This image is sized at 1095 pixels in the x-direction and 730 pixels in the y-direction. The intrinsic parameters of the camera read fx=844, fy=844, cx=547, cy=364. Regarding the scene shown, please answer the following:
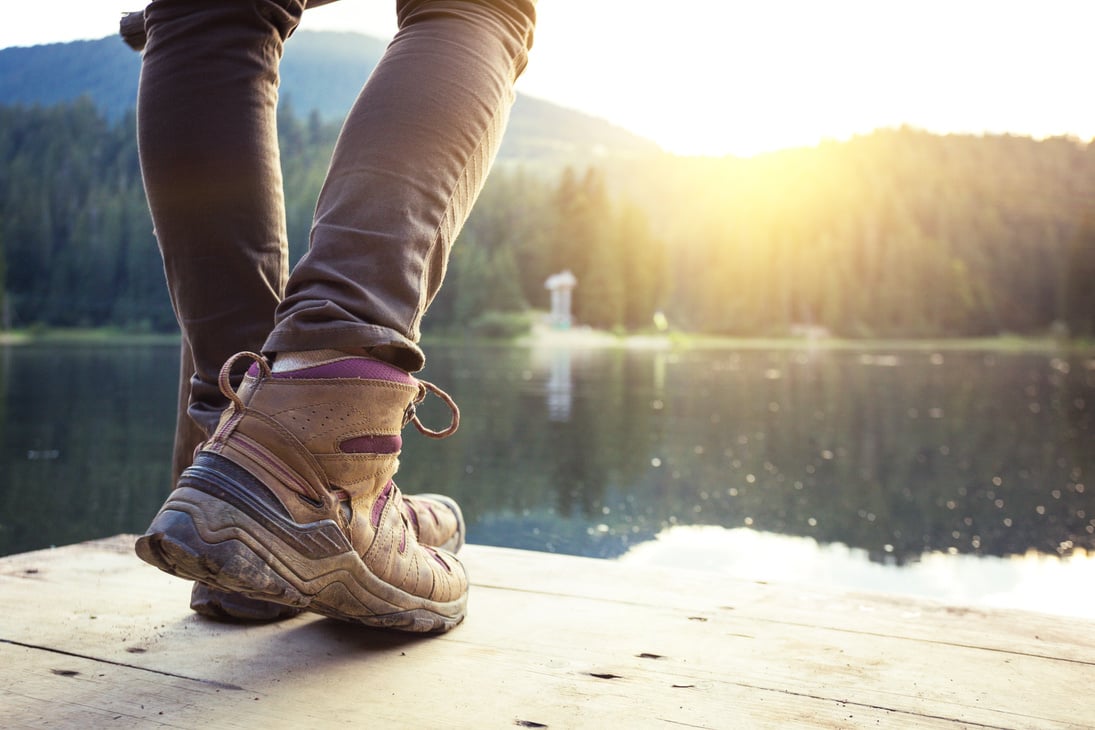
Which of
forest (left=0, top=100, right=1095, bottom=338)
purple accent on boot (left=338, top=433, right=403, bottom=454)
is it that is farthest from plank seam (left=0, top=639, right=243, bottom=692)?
forest (left=0, top=100, right=1095, bottom=338)

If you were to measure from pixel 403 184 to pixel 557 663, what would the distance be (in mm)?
350

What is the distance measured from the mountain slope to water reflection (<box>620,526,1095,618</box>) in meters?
1.48

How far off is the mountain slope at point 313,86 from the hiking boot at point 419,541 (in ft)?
1.23

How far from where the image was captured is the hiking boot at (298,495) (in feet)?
1.59

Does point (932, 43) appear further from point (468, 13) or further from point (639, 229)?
point (468, 13)

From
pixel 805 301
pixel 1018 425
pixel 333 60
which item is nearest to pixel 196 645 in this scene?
pixel 1018 425

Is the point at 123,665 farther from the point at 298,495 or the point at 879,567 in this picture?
the point at 879,567

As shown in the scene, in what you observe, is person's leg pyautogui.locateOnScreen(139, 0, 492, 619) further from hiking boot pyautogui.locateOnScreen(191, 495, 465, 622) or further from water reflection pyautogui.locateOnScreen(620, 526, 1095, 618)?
water reflection pyautogui.locateOnScreen(620, 526, 1095, 618)

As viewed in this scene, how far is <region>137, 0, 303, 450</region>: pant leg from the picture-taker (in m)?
0.62

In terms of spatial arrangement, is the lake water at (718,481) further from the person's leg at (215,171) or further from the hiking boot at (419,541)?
the person's leg at (215,171)

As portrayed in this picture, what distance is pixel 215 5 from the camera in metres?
0.62

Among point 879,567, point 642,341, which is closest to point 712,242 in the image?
point 642,341

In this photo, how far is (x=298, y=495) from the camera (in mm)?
529

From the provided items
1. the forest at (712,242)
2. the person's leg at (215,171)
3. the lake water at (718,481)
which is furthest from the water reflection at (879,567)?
the forest at (712,242)
